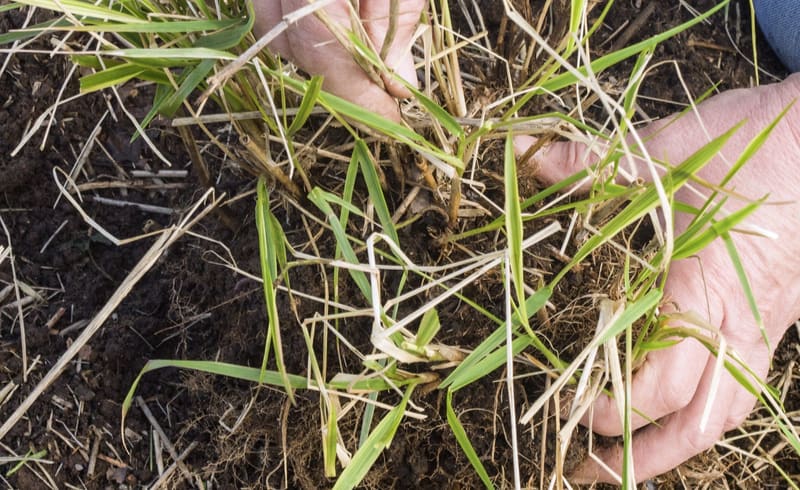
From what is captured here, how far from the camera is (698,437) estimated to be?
101 centimetres

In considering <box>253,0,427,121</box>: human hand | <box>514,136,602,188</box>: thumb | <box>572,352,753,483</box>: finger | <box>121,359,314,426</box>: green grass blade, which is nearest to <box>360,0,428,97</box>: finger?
<box>253,0,427,121</box>: human hand

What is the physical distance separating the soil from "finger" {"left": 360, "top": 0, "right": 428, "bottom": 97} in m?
0.18

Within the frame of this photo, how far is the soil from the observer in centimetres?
90

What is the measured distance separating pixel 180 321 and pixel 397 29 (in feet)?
1.96

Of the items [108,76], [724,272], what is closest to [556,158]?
[724,272]

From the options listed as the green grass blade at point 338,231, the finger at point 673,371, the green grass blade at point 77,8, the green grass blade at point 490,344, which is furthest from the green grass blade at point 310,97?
the finger at point 673,371

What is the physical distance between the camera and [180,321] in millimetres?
1068

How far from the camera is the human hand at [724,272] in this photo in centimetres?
99

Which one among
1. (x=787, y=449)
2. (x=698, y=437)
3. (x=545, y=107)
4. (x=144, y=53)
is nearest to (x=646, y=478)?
(x=698, y=437)

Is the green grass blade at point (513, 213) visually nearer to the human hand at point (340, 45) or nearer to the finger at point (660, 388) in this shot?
the human hand at point (340, 45)

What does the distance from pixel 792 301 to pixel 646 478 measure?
390mm

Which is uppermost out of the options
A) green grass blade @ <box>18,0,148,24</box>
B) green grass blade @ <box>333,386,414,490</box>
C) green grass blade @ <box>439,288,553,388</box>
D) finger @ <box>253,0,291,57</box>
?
green grass blade @ <box>18,0,148,24</box>

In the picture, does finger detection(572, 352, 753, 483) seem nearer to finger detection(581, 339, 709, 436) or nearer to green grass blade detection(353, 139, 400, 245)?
finger detection(581, 339, 709, 436)

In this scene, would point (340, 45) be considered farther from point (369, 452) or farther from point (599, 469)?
point (599, 469)
